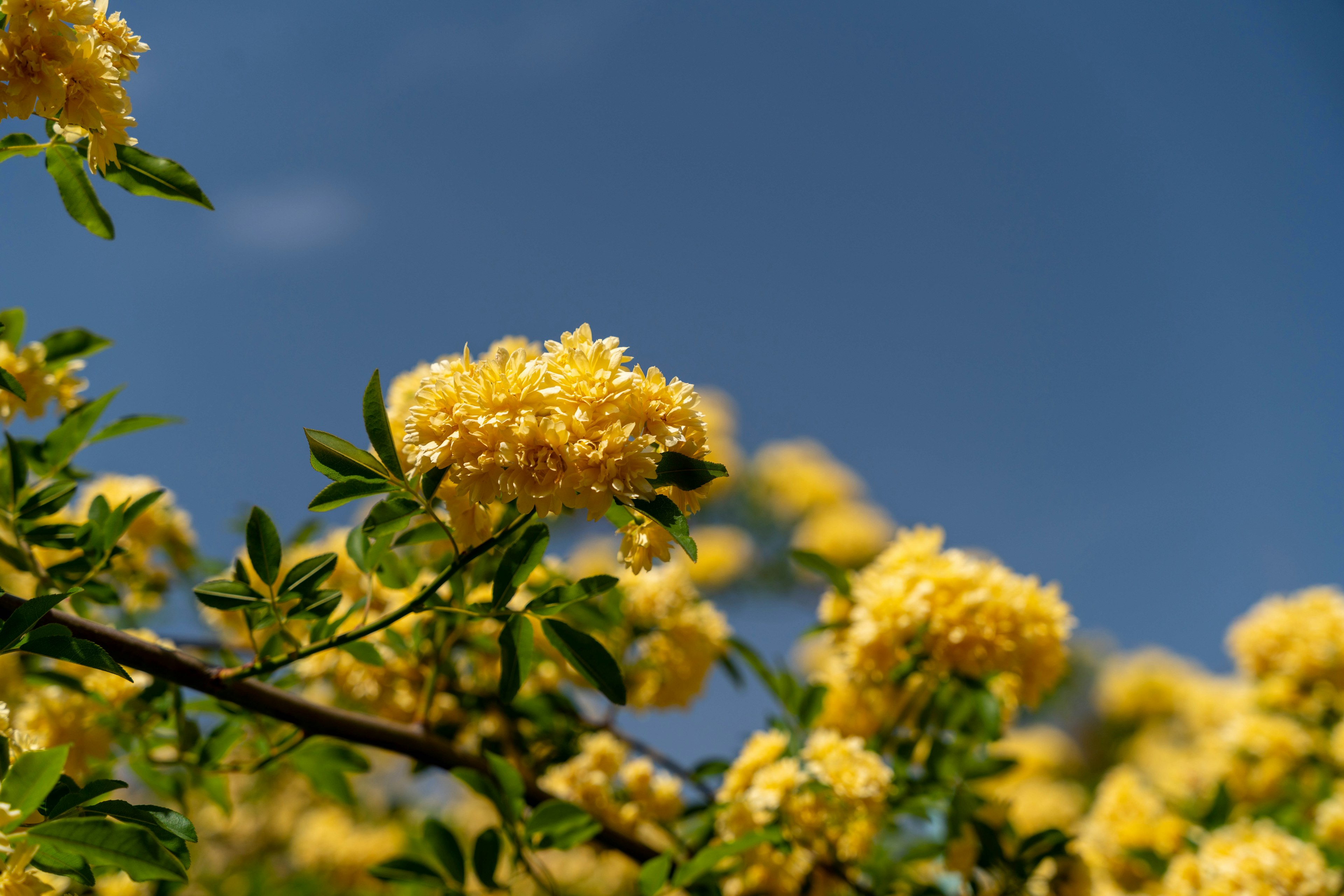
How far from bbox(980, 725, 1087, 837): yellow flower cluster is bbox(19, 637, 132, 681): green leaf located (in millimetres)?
2445

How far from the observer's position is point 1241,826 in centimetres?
247

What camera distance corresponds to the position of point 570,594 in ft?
4.19

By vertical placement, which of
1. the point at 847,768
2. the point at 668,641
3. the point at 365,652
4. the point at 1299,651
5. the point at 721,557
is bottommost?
the point at 365,652

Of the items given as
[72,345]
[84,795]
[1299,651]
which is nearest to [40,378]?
[72,345]

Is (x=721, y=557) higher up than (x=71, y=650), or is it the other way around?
(x=721, y=557)

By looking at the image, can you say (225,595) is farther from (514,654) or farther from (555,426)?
(555,426)

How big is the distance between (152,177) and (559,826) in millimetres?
1456

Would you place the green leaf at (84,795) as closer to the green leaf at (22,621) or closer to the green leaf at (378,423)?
the green leaf at (22,621)

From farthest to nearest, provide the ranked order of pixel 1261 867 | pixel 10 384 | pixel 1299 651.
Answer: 1. pixel 1299 651
2. pixel 1261 867
3. pixel 10 384

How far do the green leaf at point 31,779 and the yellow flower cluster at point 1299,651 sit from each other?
4281 mm

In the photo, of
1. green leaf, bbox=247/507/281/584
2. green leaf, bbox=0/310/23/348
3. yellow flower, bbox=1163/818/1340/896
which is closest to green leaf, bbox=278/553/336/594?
green leaf, bbox=247/507/281/584

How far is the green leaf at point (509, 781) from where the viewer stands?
1681mm

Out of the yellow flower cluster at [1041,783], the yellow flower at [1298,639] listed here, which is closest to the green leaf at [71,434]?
the yellow flower cluster at [1041,783]

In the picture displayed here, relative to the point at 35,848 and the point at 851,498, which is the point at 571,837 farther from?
the point at 851,498
